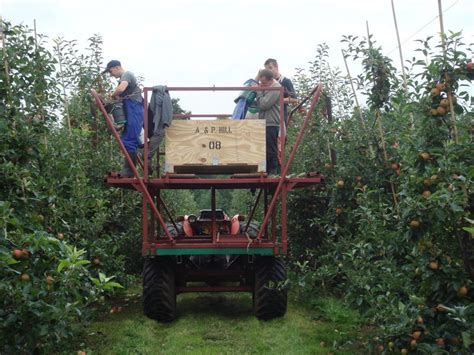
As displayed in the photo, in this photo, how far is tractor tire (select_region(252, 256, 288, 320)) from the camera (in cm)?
798

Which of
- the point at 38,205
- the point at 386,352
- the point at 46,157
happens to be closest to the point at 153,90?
the point at 46,157

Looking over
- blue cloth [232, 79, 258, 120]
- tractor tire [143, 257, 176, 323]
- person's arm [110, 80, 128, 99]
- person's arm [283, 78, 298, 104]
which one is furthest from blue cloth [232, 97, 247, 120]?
tractor tire [143, 257, 176, 323]

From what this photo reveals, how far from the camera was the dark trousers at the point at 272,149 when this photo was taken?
28.4ft

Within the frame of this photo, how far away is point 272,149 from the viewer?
28.6 ft

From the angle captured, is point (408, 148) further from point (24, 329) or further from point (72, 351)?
point (72, 351)

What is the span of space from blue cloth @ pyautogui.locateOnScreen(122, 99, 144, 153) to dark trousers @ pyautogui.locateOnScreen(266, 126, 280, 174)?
65.3 inches

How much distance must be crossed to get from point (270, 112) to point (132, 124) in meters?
1.77

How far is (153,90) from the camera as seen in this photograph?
7918 mm

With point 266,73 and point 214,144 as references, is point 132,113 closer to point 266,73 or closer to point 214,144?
point 214,144

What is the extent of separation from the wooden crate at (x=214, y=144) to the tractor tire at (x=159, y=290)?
1209 mm

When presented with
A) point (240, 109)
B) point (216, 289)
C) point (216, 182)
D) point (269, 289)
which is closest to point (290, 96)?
point (240, 109)

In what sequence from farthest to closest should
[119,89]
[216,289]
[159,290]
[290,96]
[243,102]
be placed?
1. [290,96]
2. [243,102]
3. [119,89]
4. [216,289]
5. [159,290]

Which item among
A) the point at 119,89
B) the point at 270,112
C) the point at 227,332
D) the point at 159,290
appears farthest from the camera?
the point at 270,112

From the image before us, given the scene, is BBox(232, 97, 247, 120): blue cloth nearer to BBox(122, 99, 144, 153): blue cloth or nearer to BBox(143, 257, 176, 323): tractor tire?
BBox(122, 99, 144, 153): blue cloth
